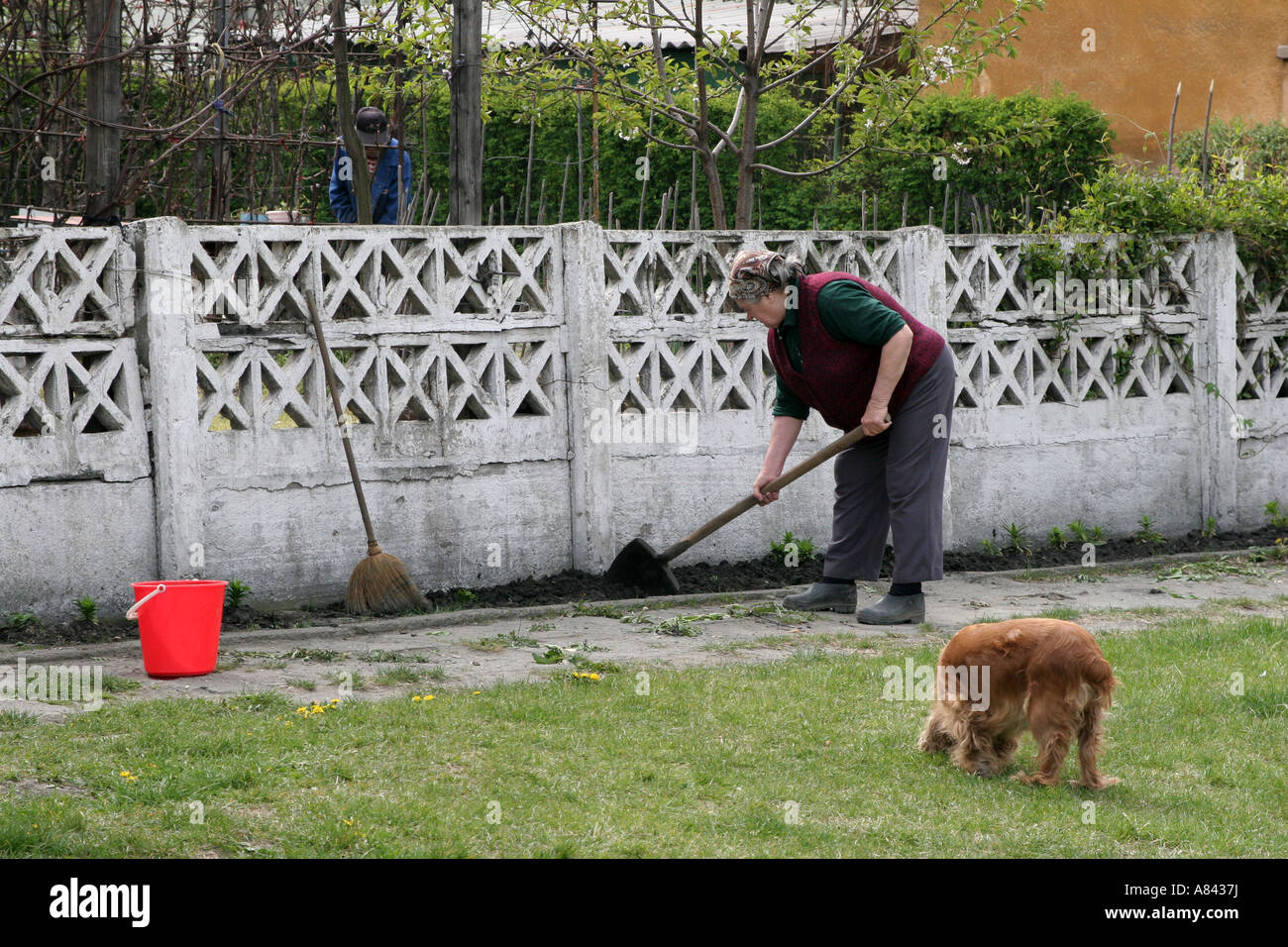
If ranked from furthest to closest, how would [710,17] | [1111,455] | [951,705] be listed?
[710,17] < [1111,455] < [951,705]

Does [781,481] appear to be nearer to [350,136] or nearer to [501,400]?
[501,400]

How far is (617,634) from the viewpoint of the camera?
686cm

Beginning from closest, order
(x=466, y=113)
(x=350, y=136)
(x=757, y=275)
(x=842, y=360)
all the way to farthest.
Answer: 1. (x=757, y=275)
2. (x=842, y=360)
3. (x=466, y=113)
4. (x=350, y=136)

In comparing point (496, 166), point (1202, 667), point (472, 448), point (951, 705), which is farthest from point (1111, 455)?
point (496, 166)

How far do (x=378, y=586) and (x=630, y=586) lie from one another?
1.45 metres

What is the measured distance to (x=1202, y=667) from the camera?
6008 mm

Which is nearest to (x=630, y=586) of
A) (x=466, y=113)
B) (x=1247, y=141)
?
(x=466, y=113)

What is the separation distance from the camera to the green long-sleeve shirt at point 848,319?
676 cm

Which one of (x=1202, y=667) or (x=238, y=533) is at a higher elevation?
(x=238, y=533)

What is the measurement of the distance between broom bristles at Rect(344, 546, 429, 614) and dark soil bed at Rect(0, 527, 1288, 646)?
0.40ft

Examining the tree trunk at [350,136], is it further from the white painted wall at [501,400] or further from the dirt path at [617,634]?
the dirt path at [617,634]

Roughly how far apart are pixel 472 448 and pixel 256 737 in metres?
3.10
